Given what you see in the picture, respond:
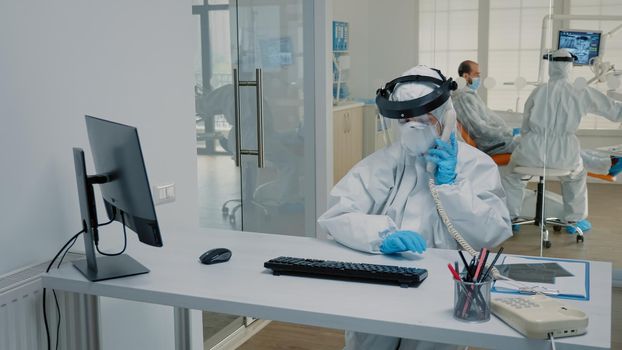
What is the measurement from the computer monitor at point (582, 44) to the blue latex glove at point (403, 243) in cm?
246

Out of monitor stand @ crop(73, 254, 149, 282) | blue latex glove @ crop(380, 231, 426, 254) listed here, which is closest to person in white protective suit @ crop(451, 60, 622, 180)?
blue latex glove @ crop(380, 231, 426, 254)

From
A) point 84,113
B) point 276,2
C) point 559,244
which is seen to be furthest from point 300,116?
point 84,113

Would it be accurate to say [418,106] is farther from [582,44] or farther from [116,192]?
[582,44]

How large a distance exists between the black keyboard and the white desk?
0.08 feet

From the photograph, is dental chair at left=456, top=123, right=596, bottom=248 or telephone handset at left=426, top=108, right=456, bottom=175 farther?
dental chair at left=456, top=123, right=596, bottom=248

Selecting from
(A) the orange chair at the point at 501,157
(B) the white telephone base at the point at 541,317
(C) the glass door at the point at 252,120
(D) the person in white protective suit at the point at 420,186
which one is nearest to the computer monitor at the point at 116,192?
(D) the person in white protective suit at the point at 420,186

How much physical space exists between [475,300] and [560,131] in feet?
9.34

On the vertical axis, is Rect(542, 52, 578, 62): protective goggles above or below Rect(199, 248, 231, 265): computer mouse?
above

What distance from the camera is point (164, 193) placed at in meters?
2.74

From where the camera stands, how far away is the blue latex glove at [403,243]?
2059 mm

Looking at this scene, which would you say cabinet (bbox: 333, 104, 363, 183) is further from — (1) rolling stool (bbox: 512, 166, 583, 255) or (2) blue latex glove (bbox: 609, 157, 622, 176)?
(2) blue latex glove (bbox: 609, 157, 622, 176)

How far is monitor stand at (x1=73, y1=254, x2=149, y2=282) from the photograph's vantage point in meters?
1.97

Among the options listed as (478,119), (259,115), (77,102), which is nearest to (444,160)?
(77,102)

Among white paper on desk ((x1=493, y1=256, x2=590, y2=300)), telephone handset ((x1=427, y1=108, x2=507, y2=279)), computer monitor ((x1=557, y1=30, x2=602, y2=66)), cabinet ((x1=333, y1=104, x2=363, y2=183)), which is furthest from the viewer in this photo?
cabinet ((x1=333, y1=104, x2=363, y2=183))
